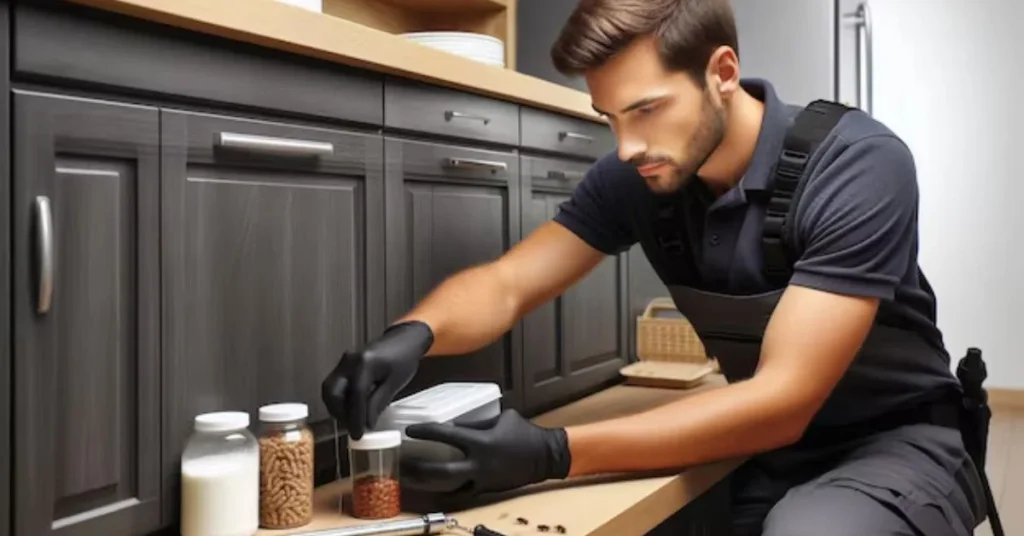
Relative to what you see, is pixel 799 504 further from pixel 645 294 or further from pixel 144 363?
pixel 645 294

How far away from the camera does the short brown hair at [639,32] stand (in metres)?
1.45

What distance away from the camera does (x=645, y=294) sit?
8.05ft

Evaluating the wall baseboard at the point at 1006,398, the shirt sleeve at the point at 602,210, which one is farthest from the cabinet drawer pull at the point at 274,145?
the wall baseboard at the point at 1006,398

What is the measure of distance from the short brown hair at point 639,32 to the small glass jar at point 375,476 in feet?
1.93

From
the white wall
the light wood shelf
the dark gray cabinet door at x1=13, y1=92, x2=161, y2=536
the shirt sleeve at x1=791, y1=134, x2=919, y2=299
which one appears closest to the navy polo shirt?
the shirt sleeve at x1=791, y1=134, x2=919, y2=299

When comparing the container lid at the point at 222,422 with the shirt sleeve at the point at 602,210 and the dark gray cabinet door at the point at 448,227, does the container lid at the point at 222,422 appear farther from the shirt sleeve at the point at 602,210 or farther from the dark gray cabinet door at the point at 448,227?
the shirt sleeve at the point at 602,210

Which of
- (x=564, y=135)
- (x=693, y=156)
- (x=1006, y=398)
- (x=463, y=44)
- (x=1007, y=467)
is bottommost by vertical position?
(x=1007, y=467)

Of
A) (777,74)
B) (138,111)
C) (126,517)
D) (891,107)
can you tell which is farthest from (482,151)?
(891,107)

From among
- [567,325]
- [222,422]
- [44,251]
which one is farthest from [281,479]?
[567,325]

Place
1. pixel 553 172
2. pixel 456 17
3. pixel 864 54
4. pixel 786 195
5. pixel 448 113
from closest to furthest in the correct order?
pixel 786 195, pixel 448 113, pixel 553 172, pixel 456 17, pixel 864 54

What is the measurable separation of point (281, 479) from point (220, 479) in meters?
0.08

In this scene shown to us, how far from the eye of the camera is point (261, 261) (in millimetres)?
1323

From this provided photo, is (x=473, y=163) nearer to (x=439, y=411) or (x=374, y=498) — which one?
(x=439, y=411)

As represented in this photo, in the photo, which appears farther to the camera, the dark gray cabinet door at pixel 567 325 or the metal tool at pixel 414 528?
the dark gray cabinet door at pixel 567 325
